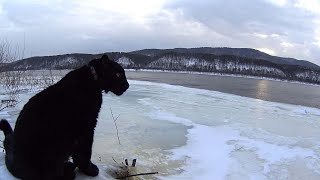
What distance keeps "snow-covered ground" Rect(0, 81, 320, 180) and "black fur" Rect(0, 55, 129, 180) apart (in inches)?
14.7

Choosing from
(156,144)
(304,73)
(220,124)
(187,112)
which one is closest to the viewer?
(156,144)

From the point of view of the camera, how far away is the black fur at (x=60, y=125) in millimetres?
3572

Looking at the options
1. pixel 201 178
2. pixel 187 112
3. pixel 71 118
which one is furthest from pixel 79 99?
pixel 187 112

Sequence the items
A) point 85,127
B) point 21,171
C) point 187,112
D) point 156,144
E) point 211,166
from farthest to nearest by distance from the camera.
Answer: point 187,112
point 156,144
point 211,166
point 85,127
point 21,171

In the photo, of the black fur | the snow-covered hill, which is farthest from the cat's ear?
the snow-covered hill

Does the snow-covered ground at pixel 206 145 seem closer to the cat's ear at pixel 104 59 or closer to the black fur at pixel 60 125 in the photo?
the black fur at pixel 60 125

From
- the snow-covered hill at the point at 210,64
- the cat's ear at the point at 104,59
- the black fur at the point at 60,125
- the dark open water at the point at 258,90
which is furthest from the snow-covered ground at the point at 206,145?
the snow-covered hill at the point at 210,64

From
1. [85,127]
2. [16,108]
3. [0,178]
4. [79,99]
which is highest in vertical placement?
[79,99]

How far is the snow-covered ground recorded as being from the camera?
7988mm

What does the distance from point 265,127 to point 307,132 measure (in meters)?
1.55

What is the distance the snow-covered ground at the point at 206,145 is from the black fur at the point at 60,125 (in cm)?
37

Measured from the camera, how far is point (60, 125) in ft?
12.3

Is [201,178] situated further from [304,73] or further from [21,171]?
[304,73]

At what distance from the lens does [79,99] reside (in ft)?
12.8
